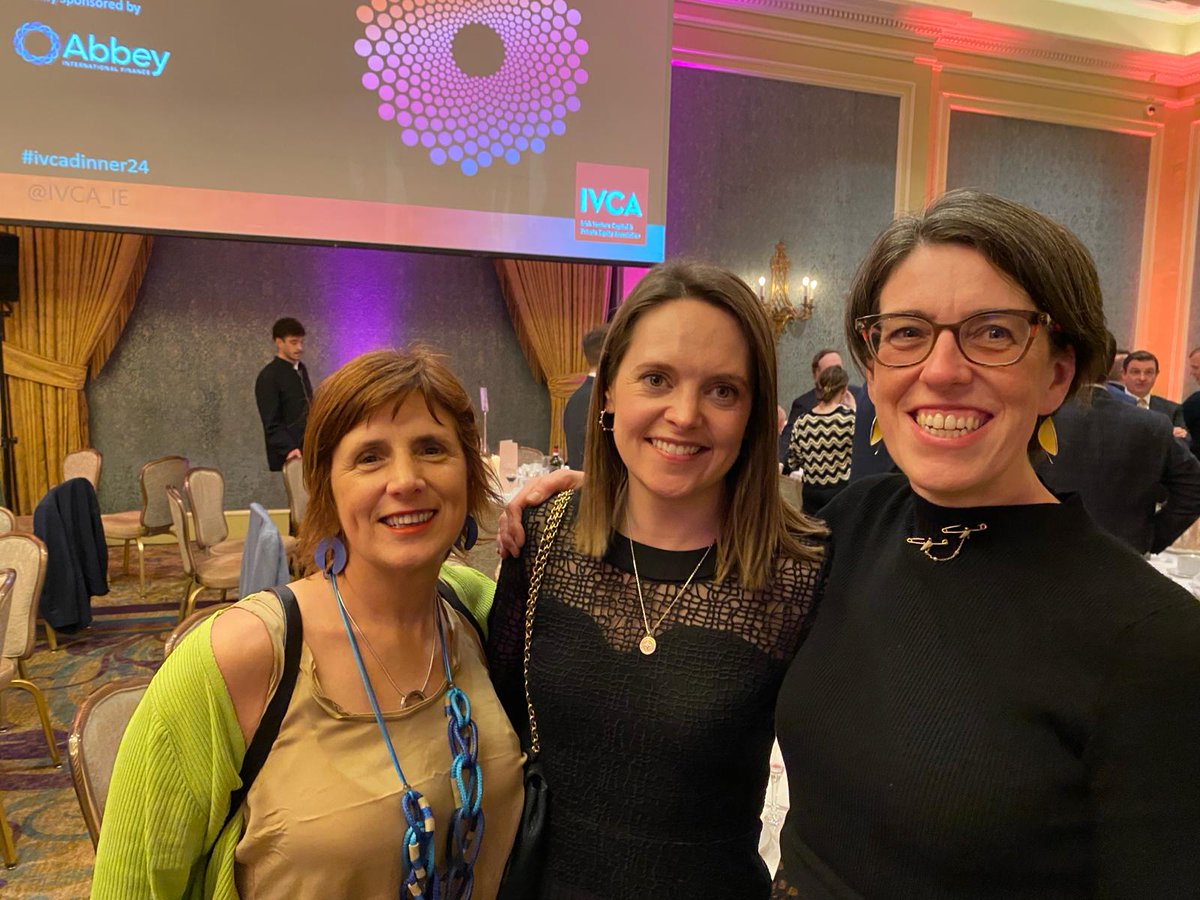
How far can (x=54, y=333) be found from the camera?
6.04 m

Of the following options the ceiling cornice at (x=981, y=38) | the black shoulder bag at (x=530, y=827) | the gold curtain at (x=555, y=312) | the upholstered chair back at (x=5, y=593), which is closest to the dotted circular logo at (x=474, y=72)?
the gold curtain at (x=555, y=312)

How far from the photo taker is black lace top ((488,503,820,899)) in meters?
1.25

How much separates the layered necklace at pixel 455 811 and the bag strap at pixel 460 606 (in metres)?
0.17

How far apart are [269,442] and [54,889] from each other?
335 centimetres

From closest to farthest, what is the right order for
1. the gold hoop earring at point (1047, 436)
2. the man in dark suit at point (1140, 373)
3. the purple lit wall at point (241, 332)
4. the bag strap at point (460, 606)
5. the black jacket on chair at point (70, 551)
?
the gold hoop earring at point (1047, 436) < the bag strap at point (460, 606) < the black jacket on chair at point (70, 551) < the man in dark suit at point (1140, 373) < the purple lit wall at point (241, 332)

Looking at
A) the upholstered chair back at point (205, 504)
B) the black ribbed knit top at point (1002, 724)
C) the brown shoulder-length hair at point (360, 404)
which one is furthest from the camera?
the upholstered chair back at point (205, 504)

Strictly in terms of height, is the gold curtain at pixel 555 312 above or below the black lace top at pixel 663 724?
above

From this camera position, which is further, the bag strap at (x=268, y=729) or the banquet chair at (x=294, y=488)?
the banquet chair at (x=294, y=488)

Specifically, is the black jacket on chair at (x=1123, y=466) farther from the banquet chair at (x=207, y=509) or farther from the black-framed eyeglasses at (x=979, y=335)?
the banquet chair at (x=207, y=509)

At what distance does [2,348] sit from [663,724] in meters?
6.51

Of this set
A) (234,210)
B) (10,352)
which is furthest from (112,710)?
(10,352)

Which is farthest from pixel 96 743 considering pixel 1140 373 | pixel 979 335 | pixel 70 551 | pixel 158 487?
pixel 1140 373

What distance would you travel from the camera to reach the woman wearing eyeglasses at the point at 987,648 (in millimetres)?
796

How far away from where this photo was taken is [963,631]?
959mm
